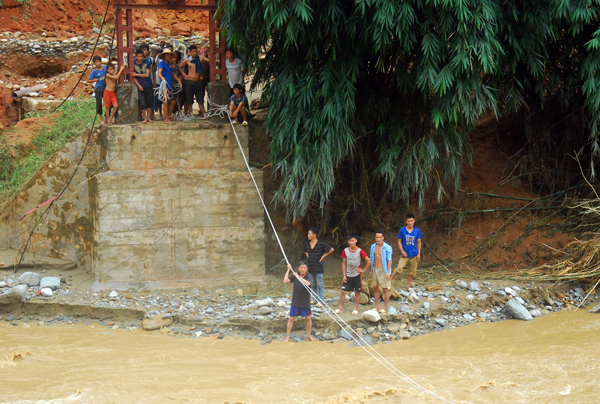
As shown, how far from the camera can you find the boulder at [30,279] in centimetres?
1046

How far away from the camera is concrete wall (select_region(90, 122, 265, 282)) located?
10281 millimetres

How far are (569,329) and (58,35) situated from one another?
598 inches

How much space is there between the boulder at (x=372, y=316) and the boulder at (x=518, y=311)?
7.56 feet

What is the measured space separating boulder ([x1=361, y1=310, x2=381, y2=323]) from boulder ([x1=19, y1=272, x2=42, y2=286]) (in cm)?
569

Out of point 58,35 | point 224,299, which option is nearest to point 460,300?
point 224,299

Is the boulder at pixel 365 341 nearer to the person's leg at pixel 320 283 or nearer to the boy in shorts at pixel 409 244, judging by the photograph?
the person's leg at pixel 320 283

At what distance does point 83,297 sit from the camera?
10016 mm

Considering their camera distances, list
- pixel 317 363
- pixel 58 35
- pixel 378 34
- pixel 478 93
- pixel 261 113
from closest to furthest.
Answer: pixel 317 363 < pixel 378 34 < pixel 478 93 < pixel 261 113 < pixel 58 35

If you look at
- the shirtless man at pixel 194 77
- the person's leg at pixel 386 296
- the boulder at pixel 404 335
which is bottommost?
the boulder at pixel 404 335

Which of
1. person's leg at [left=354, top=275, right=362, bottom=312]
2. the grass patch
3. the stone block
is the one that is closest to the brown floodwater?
person's leg at [left=354, top=275, right=362, bottom=312]

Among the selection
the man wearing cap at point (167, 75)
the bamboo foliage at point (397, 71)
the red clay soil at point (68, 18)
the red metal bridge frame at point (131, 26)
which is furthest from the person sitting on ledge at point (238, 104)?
the red clay soil at point (68, 18)

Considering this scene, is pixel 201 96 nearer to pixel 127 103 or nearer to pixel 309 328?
pixel 127 103

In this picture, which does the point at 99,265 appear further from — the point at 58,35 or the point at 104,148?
the point at 58,35

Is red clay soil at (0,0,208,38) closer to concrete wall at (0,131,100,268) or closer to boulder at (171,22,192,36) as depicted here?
boulder at (171,22,192,36)
